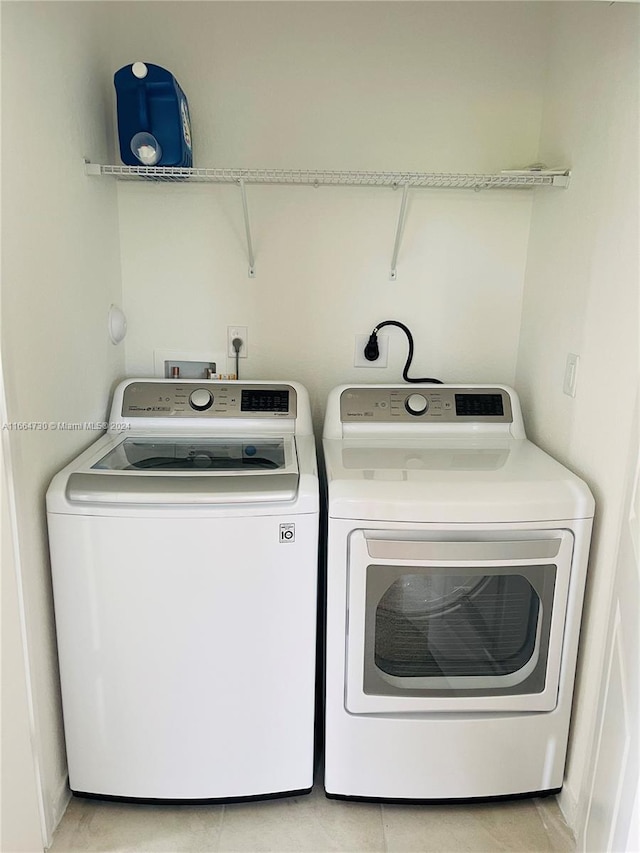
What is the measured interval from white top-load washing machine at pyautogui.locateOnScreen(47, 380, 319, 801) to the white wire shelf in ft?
2.60

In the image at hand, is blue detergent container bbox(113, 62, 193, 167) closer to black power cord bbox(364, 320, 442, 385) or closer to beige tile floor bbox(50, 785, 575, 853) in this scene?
black power cord bbox(364, 320, 442, 385)

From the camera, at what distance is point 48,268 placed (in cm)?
146

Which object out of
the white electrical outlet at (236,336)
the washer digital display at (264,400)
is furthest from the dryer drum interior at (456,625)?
the white electrical outlet at (236,336)

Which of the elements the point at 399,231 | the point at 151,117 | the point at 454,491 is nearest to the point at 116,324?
the point at 151,117

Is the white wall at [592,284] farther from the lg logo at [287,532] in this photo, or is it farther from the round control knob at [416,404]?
the lg logo at [287,532]

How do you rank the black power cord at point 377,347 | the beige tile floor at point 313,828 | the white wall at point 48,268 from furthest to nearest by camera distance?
the black power cord at point 377,347, the beige tile floor at point 313,828, the white wall at point 48,268

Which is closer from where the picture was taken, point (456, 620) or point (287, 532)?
point (287, 532)

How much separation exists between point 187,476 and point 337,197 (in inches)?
42.7

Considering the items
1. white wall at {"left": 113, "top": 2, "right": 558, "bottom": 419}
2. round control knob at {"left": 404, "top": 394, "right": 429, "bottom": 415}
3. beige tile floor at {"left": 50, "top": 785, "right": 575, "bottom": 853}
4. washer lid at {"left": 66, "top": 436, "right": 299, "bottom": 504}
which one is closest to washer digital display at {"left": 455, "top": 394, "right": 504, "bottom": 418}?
round control knob at {"left": 404, "top": 394, "right": 429, "bottom": 415}

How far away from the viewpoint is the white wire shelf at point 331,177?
1.66 meters

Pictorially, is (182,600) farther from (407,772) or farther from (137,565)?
(407,772)

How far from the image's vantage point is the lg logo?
4.64ft

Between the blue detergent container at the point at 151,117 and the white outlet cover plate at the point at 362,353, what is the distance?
2.63ft

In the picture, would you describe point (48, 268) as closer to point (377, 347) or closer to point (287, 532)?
point (287, 532)
